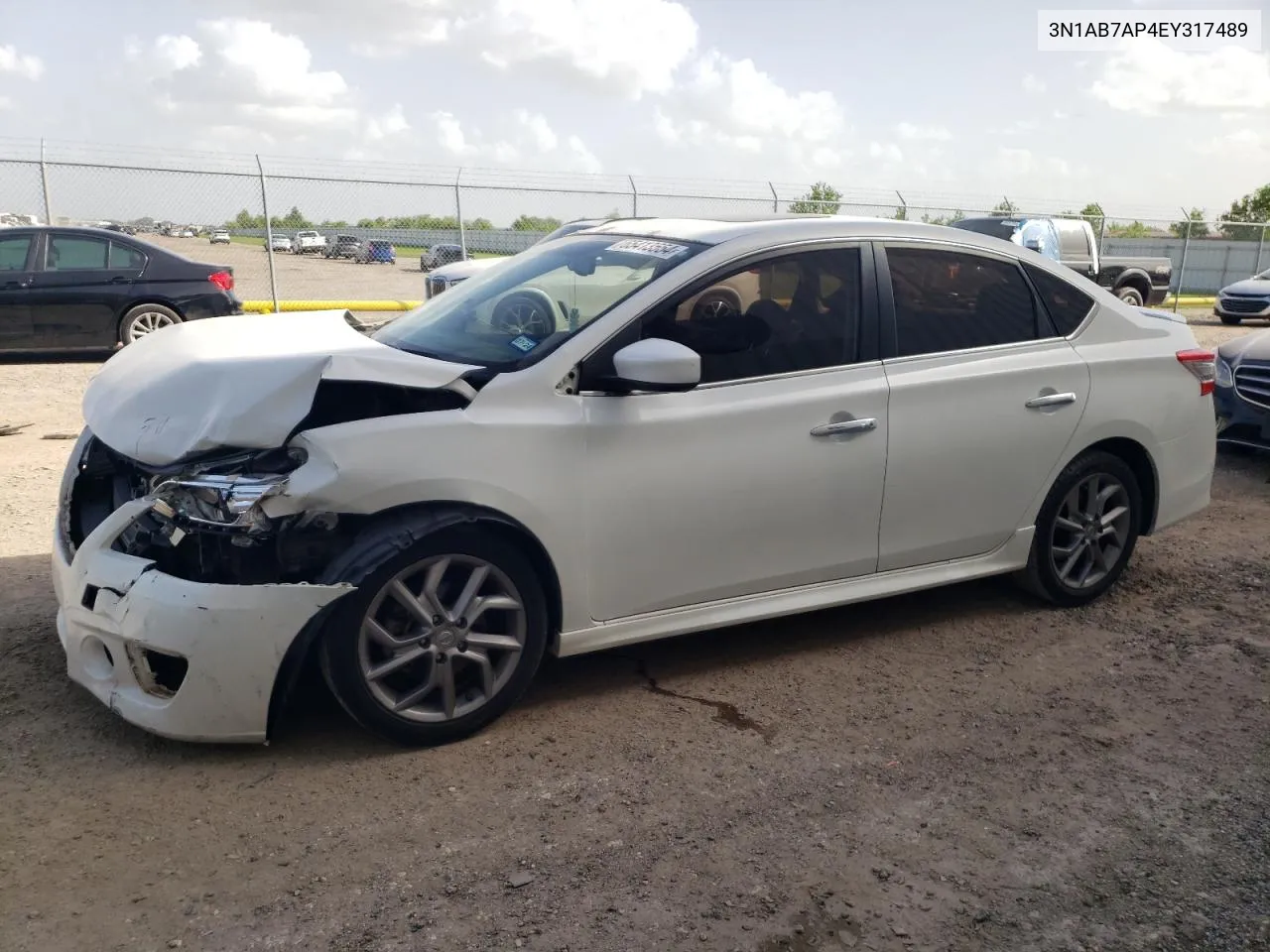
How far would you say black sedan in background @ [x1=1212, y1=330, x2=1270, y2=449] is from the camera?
299 inches

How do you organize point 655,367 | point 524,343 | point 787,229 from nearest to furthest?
point 655,367
point 524,343
point 787,229

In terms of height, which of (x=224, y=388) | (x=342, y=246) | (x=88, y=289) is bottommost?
(x=224, y=388)

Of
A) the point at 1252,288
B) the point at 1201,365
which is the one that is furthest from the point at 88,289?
the point at 1252,288

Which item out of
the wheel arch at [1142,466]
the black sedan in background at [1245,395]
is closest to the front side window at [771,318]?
the wheel arch at [1142,466]

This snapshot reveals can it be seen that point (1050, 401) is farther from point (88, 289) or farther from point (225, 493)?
point (88, 289)

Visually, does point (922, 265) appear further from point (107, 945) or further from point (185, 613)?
point (107, 945)

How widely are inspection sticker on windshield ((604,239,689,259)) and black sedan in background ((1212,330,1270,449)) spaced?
5049 millimetres

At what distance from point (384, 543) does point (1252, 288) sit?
21.0 m

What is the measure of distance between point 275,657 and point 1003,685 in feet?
9.07

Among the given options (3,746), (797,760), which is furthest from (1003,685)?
(3,746)

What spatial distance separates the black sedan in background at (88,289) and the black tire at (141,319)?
11 millimetres

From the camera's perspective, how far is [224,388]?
3.56 metres

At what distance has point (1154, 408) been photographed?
5.05m

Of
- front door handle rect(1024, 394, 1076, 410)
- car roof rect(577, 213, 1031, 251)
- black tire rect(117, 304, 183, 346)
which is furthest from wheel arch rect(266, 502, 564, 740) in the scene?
black tire rect(117, 304, 183, 346)
